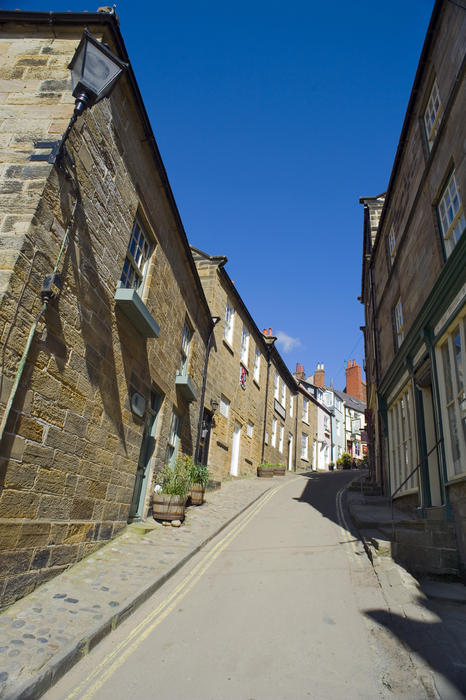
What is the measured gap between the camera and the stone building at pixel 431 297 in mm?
6520

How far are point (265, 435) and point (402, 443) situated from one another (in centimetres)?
1271

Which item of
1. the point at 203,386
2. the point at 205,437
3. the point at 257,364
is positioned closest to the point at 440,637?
the point at 203,386

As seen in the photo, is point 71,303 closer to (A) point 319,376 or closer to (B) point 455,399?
(B) point 455,399

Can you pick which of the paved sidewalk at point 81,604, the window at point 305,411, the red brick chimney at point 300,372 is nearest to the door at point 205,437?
the paved sidewalk at point 81,604

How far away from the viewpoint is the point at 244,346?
19906 mm

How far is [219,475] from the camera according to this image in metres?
15.6

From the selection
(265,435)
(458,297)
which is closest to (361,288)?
(265,435)

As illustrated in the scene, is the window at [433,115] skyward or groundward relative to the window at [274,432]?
skyward

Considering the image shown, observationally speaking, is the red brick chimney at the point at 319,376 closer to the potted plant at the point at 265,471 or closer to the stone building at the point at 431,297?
the potted plant at the point at 265,471

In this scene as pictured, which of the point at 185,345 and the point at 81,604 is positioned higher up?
the point at 185,345

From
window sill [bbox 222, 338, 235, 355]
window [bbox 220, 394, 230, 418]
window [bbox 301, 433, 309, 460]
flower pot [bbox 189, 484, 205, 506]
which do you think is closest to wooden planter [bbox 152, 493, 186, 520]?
flower pot [bbox 189, 484, 205, 506]

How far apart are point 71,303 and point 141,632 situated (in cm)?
376

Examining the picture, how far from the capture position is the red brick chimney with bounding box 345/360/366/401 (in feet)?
159

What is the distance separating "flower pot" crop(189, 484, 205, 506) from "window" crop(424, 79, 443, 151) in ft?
31.4
